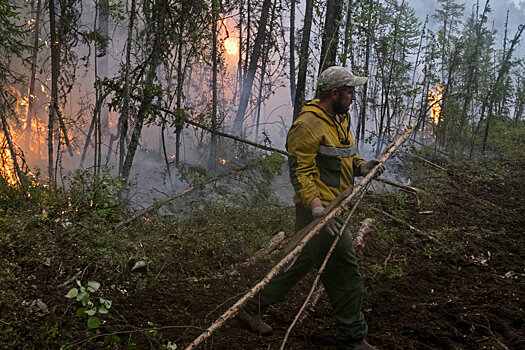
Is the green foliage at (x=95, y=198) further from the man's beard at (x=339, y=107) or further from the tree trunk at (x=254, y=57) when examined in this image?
the tree trunk at (x=254, y=57)

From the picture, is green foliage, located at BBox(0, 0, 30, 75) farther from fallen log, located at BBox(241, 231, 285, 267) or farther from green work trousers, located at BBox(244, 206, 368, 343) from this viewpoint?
green work trousers, located at BBox(244, 206, 368, 343)

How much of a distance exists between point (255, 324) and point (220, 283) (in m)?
1.30

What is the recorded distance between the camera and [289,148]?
341cm

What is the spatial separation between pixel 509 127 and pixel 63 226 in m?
24.4

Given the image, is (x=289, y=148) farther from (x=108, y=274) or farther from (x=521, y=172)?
(x=521, y=172)

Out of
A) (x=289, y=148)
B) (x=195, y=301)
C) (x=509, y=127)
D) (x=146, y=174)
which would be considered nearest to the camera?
(x=289, y=148)

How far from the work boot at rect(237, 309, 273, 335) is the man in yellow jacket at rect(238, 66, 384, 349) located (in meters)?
0.04

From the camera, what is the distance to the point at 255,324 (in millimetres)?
3662

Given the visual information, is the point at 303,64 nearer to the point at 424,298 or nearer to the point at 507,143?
the point at 424,298

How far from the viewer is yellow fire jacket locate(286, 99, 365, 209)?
3.29 m

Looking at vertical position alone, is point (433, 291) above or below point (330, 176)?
below

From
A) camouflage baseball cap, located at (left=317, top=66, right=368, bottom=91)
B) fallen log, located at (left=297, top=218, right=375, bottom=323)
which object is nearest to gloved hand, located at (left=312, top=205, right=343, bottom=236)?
camouflage baseball cap, located at (left=317, top=66, right=368, bottom=91)

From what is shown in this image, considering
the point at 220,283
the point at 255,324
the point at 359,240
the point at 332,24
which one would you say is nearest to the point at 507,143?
the point at 332,24

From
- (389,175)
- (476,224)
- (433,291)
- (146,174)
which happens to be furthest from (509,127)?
(433,291)
